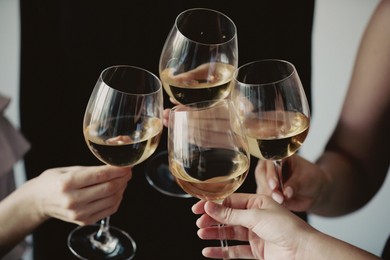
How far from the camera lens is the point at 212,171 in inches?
31.8

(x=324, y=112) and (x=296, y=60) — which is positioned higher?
(x=296, y=60)

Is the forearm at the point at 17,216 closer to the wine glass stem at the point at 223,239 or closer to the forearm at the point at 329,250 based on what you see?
the wine glass stem at the point at 223,239

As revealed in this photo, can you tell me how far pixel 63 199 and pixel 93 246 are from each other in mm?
172

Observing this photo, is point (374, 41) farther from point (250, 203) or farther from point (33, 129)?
point (33, 129)

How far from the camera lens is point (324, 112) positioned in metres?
2.55

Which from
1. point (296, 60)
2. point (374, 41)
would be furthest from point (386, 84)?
point (296, 60)

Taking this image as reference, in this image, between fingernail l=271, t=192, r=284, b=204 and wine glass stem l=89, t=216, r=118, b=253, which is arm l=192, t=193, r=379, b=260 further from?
wine glass stem l=89, t=216, r=118, b=253

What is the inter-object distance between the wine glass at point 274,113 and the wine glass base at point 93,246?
0.32 metres

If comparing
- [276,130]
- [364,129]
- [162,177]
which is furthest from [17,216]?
[364,129]

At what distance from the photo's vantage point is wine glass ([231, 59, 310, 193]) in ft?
2.93

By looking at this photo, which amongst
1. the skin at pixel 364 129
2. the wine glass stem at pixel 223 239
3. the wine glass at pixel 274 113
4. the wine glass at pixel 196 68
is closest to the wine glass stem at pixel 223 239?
the wine glass stem at pixel 223 239

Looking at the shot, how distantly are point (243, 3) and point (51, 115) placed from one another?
20.8 inches

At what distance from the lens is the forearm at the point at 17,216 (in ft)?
3.33

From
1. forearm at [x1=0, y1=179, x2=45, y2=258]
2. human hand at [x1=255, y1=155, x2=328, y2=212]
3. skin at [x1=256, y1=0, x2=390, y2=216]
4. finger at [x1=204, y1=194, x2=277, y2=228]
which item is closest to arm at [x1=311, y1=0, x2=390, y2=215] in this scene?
skin at [x1=256, y1=0, x2=390, y2=216]
